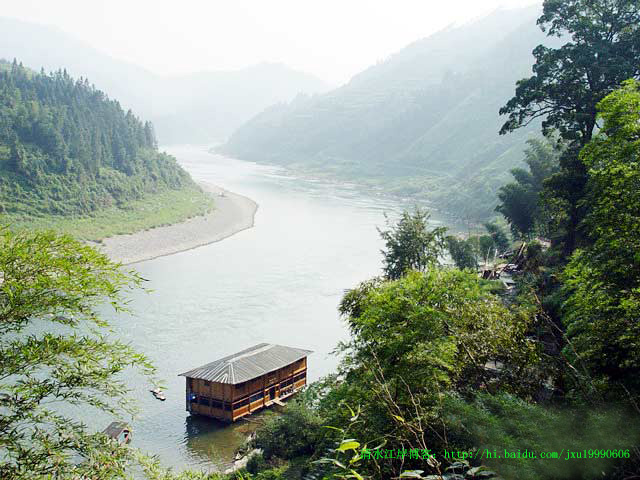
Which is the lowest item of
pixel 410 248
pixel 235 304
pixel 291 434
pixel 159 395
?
pixel 159 395

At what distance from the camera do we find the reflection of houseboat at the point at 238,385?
24.5m

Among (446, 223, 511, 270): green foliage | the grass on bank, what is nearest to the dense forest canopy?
the grass on bank

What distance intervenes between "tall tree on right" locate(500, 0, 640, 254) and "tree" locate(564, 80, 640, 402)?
11347 millimetres

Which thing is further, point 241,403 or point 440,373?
point 241,403

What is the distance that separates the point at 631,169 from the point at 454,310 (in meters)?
4.46

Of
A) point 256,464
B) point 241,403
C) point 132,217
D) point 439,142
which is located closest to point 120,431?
point 241,403

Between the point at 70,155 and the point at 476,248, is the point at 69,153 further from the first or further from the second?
the point at 476,248

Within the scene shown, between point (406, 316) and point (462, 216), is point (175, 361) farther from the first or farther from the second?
point (462, 216)

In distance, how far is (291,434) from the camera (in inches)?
755

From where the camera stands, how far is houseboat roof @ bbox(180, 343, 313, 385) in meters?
24.5

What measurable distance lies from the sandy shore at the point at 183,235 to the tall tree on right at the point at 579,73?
36.7 meters

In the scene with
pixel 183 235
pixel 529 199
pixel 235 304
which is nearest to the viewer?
pixel 529 199

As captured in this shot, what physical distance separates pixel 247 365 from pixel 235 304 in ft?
51.7

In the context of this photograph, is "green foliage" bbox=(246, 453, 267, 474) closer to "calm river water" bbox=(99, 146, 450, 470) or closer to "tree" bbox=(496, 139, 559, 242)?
"calm river water" bbox=(99, 146, 450, 470)
